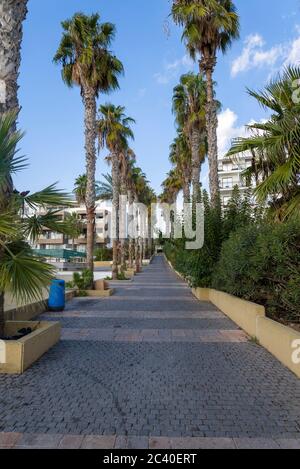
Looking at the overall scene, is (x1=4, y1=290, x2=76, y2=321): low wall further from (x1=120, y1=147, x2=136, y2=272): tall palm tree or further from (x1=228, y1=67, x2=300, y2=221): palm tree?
(x1=120, y1=147, x2=136, y2=272): tall palm tree

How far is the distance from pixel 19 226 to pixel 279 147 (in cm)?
528

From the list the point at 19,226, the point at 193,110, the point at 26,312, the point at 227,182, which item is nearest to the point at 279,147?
the point at 19,226

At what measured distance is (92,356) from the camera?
22.6 ft

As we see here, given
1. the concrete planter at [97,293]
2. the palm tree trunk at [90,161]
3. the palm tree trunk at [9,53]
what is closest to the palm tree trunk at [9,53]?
the palm tree trunk at [9,53]

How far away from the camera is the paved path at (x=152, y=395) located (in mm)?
3795

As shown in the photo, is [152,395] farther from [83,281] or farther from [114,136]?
[114,136]

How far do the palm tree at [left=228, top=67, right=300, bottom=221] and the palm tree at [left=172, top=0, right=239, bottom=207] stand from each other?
264 inches

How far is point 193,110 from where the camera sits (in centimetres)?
2561

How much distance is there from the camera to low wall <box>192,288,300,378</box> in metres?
6.05

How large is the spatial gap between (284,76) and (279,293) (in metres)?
4.64

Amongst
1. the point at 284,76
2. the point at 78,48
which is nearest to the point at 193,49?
the point at 78,48

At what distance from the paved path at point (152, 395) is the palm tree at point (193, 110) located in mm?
16449

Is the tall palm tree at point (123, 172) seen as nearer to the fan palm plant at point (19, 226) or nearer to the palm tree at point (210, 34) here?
the palm tree at point (210, 34)
